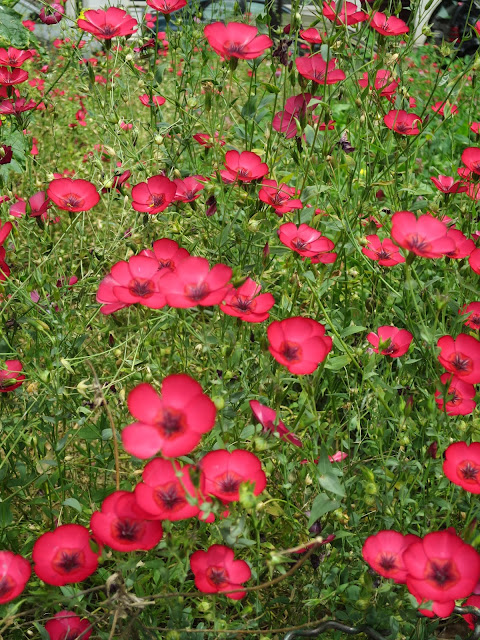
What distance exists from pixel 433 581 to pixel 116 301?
2.17 ft

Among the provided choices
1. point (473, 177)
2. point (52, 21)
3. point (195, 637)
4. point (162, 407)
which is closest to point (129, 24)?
point (52, 21)

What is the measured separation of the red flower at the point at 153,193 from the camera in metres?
1.37

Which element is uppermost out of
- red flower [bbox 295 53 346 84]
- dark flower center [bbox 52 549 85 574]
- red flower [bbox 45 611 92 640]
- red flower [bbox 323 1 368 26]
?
red flower [bbox 323 1 368 26]

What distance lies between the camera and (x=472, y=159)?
1563 mm

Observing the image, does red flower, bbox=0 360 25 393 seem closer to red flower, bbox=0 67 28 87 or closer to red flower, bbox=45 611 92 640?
red flower, bbox=45 611 92 640

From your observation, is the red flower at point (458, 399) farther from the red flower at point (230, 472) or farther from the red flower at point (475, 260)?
the red flower at point (230, 472)

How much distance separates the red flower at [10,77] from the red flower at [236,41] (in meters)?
0.57

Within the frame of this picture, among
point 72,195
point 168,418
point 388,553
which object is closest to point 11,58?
point 72,195

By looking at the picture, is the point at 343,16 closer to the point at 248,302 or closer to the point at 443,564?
the point at 248,302

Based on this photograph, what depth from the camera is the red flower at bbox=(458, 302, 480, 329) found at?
1.34 meters

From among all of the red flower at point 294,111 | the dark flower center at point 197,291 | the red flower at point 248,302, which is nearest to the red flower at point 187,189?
the red flower at point 294,111

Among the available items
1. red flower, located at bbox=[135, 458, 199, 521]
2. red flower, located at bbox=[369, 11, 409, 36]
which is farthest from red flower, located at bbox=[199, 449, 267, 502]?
red flower, located at bbox=[369, 11, 409, 36]

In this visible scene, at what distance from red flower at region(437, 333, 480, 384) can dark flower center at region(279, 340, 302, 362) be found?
0.91ft

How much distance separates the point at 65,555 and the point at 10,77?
1.24 metres
